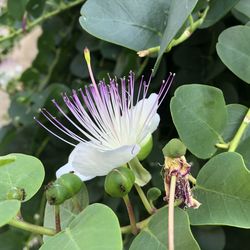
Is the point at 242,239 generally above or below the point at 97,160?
below

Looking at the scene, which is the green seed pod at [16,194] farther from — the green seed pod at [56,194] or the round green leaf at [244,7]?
the round green leaf at [244,7]

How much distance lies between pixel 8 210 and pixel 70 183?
0.21ft

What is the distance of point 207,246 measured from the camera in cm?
75

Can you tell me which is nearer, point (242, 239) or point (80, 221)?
point (80, 221)

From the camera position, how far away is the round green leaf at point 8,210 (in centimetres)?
44

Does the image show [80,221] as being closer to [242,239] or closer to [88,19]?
[88,19]

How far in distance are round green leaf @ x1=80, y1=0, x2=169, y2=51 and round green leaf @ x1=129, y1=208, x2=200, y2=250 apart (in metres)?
0.21

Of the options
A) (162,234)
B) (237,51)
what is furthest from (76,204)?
(237,51)

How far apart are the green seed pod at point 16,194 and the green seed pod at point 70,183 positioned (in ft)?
0.10

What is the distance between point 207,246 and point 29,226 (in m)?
0.32

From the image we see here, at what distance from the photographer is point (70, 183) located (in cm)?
50

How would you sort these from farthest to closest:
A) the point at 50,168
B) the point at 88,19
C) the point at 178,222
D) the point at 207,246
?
the point at 50,168 → the point at 207,246 → the point at 88,19 → the point at 178,222

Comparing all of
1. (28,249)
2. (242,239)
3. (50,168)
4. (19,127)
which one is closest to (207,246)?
(242,239)

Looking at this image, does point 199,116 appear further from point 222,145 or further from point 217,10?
point 217,10
